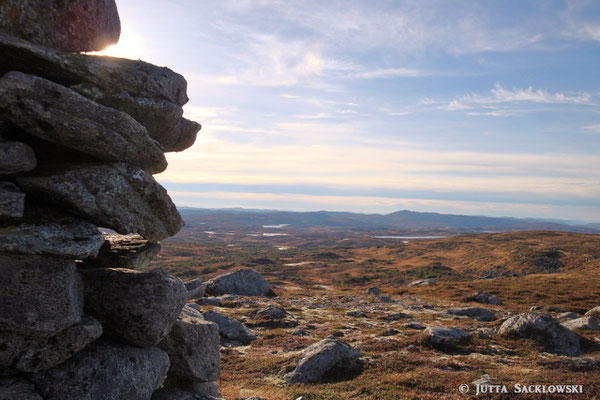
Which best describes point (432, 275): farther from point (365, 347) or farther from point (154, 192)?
point (154, 192)

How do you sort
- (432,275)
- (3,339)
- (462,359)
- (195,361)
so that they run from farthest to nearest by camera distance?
1. (432,275)
2. (462,359)
3. (195,361)
4. (3,339)

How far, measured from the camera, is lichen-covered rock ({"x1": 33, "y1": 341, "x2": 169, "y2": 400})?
10891 mm

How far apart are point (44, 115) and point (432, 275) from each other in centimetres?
10064

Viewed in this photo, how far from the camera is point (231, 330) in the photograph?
3091cm

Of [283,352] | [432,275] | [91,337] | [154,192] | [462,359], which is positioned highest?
[154,192]

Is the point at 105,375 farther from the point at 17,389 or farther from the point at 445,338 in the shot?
the point at 445,338

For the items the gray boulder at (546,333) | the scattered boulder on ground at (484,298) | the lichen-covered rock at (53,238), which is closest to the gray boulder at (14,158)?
the lichen-covered rock at (53,238)

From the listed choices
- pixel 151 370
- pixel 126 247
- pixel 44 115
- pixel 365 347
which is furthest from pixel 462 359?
pixel 44 115

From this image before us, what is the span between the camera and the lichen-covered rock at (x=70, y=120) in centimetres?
1092

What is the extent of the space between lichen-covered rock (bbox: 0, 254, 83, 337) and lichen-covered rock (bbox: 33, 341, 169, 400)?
1.54 meters

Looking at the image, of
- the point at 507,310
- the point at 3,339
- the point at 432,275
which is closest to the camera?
the point at 3,339

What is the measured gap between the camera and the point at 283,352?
26.5 meters

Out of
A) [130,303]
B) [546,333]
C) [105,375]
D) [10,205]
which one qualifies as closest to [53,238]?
[10,205]

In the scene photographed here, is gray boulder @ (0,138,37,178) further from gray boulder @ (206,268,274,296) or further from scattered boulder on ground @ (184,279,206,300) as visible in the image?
gray boulder @ (206,268,274,296)
